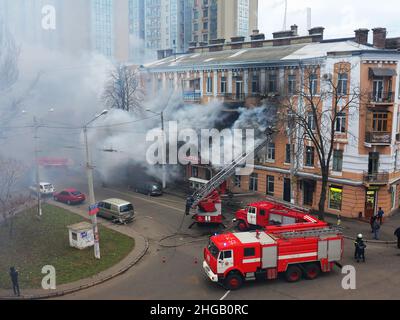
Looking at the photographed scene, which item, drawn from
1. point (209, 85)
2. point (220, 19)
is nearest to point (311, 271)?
point (209, 85)

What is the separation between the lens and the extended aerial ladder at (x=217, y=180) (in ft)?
88.2

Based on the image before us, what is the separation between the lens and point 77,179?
42.2 metres

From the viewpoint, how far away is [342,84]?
94.3 feet

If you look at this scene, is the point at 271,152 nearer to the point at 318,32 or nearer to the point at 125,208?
the point at 318,32

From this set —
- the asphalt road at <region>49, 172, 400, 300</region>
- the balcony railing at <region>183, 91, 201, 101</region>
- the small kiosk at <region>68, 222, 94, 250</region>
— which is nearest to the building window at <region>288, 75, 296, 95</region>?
the balcony railing at <region>183, 91, 201, 101</region>

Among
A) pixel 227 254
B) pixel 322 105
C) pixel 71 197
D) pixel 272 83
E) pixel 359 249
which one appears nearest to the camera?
pixel 227 254

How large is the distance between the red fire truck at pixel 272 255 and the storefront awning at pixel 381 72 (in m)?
12.8

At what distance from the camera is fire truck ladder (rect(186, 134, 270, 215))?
27.0 meters

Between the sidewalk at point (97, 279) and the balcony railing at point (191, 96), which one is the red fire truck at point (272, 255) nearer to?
the sidewalk at point (97, 279)

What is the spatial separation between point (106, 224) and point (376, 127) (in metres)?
18.5

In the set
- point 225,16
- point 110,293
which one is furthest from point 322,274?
point 225,16

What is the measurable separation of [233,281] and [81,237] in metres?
8.97

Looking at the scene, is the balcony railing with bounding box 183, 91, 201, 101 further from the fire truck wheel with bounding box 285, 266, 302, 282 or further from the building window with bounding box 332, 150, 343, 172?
the fire truck wheel with bounding box 285, 266, 302, 282

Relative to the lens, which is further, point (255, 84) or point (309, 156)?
point (255, 84)
